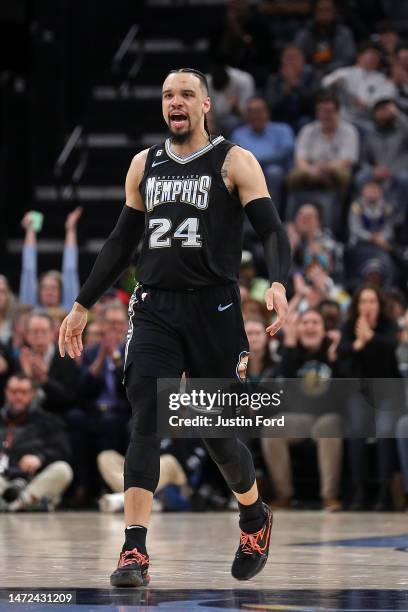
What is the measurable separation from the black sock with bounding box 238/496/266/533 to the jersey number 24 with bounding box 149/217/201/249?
3.82 ft

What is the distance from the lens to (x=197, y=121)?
6.03 meters

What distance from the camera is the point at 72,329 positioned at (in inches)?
239

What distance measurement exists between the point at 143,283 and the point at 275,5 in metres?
12.5

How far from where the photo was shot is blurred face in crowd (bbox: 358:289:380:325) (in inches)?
467

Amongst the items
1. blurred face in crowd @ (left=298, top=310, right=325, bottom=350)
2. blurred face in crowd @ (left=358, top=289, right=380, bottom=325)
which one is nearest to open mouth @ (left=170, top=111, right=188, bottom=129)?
blurred face in crowd @ (left=358, top=289, right=380, bottom=325)

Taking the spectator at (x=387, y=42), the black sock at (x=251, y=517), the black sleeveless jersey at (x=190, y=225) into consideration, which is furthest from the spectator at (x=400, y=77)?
the black sock at (x=251, y=517)

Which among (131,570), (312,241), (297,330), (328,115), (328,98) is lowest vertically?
(131,570)

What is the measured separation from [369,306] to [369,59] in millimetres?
4938

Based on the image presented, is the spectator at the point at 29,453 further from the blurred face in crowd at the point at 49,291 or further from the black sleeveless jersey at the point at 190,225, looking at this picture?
the black sleeveless jersey at the point at 190,225

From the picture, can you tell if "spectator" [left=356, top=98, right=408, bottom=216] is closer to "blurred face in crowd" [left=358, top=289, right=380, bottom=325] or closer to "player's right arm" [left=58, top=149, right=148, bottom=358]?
"blurred face in crowd" [left=358, top=289, right=380, bottom=325]

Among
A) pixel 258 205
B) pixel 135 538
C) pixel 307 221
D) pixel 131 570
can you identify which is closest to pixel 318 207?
pixel 307 221

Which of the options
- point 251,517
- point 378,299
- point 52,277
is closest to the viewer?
point 251,517

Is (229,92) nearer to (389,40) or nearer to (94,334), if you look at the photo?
(389,40)

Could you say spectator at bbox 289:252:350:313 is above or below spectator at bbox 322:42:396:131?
below
